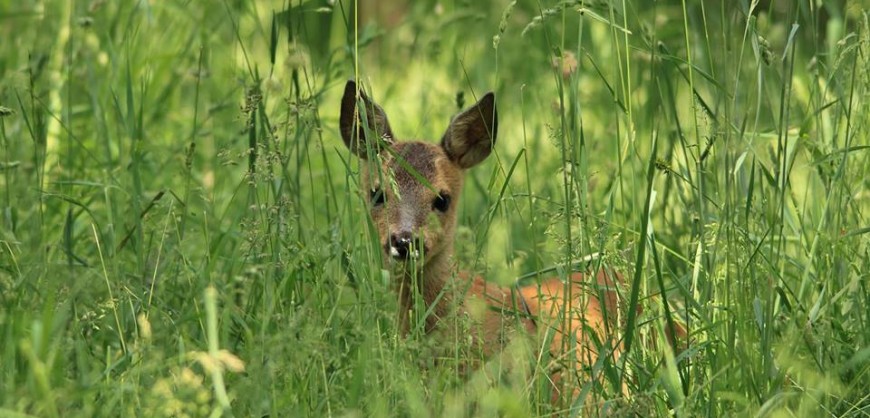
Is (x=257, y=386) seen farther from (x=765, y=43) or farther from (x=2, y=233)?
(x=765, y=43)

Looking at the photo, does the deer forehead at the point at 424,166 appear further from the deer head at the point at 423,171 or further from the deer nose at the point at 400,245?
the deer nose at the point at 400,245

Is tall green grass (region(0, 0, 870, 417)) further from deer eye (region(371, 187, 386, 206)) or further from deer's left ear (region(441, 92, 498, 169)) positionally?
deer's left ear (region(441, 92, 498, 169))

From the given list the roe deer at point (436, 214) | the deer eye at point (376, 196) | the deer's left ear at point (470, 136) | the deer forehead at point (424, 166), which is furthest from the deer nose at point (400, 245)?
the deer's left ear at point (470, 136)

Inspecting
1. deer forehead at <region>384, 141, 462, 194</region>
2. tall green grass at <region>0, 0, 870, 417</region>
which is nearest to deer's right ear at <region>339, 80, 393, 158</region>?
deer forehead at <region>384, 141, 462, 194</region>

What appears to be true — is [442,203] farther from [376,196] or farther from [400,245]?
[376,196]

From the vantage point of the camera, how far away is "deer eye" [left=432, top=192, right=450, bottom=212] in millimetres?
5039

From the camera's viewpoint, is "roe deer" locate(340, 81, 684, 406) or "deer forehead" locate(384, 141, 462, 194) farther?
"deer forehead" locate(384, 141, 462, 194)

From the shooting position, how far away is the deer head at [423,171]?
468cm

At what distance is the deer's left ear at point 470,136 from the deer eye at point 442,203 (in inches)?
9.0

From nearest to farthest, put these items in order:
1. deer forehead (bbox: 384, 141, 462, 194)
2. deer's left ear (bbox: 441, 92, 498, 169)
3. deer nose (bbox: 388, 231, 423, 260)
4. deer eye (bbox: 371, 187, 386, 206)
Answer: deer eye (bbox: 371, 187, 386, 206), deer nose (bbox: 388, 231, 423, 260), deer forehead (bbox: 384, 141, 462, 194), deer's left ear (bbox: 441, 92, 498, 169)

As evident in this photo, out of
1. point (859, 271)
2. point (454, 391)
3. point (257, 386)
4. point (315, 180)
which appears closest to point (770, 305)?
point (859, 271)

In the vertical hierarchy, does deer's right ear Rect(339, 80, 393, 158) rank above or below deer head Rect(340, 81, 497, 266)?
above

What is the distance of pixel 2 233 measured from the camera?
392cm

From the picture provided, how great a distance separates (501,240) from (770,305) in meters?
2.53
